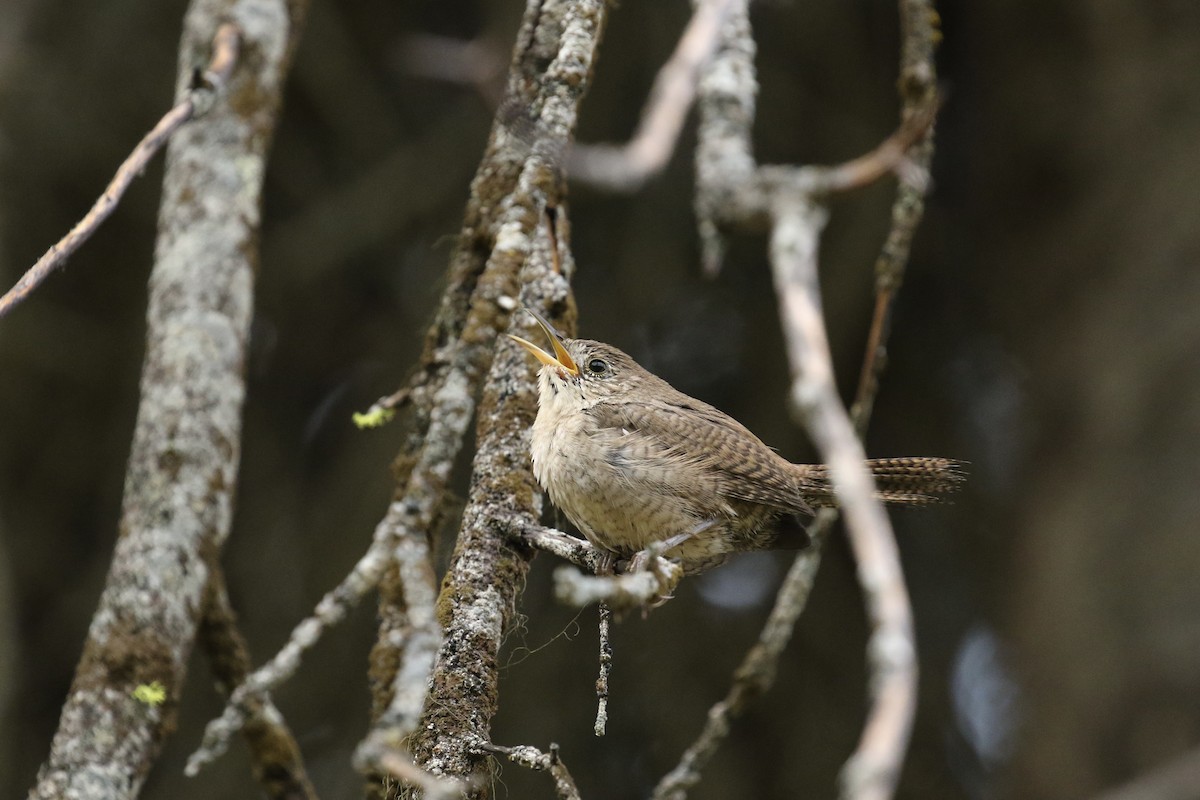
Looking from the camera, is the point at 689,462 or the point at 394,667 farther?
the point at 689,462

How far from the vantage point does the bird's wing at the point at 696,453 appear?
124 inches

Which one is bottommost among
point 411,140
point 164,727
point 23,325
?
point 164,727

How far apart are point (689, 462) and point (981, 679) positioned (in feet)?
10.6

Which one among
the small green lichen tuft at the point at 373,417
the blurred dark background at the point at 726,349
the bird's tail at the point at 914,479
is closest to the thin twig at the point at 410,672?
the small green lichen tuft at the point at 373,417

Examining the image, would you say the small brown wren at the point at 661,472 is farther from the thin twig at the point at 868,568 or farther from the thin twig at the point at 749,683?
the thin twig at the point at 868,568

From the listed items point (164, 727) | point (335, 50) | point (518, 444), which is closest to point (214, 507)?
point (164, 727)

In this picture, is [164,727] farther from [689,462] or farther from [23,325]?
[23,325]

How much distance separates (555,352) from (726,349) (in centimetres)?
281

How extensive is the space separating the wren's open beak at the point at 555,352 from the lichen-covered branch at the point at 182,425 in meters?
0.75

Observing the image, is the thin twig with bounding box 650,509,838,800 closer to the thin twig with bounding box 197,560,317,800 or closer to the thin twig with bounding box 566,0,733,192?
the thin twig with bounding box 197,560,317,800

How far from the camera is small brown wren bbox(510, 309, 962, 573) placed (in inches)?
119

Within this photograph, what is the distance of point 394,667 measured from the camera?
2.65 metres

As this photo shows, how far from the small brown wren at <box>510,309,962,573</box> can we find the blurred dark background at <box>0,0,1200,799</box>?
5.30 feet

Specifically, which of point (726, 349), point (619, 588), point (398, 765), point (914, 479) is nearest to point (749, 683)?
point (914, 479)
